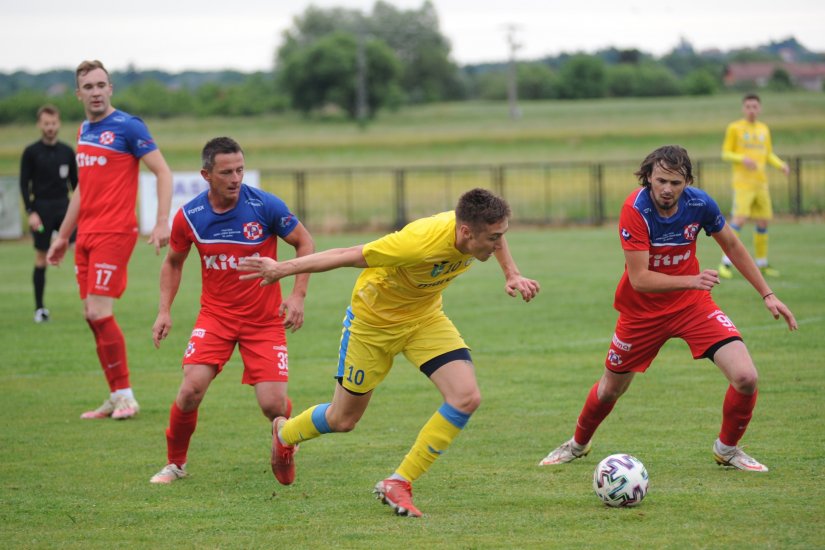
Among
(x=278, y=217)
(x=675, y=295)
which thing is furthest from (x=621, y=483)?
(x=278, y=217)

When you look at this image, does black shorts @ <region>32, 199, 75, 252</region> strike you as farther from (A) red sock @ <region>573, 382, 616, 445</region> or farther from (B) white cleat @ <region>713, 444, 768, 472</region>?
(B) white cleat @ <region>713, 444, 768, 472</region>

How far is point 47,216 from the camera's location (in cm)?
1487

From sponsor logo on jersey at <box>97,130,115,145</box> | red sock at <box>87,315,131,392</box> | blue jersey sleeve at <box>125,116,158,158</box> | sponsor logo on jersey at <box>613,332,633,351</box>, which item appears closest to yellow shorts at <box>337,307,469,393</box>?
sponsor logo on jersey at <box>613,332,633,351</box>

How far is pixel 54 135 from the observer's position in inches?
555

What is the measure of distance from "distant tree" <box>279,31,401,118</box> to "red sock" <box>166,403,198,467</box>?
68.7 meters

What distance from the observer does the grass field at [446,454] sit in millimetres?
5930

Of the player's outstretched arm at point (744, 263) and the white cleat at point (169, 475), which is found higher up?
the player's outstretched arm at point (744, 263)

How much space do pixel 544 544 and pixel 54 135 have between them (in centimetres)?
1059

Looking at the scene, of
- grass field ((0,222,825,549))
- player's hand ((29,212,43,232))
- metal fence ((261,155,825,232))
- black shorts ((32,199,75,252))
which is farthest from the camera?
metal fence ((261,155,825,232))

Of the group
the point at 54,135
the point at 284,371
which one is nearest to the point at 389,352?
the point at 284,371

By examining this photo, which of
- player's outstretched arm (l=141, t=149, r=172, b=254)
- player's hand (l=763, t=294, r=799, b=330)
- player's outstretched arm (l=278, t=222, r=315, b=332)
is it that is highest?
player's outstretched arm (l=141, t=149, r=172, b=254)

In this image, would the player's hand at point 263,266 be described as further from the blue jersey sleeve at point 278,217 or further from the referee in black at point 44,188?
the referee in black at point 44,188

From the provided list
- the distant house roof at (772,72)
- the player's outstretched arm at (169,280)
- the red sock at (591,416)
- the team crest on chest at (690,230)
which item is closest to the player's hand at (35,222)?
the player's outstretched arm at (169,280)

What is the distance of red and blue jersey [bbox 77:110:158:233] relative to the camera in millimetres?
9242
